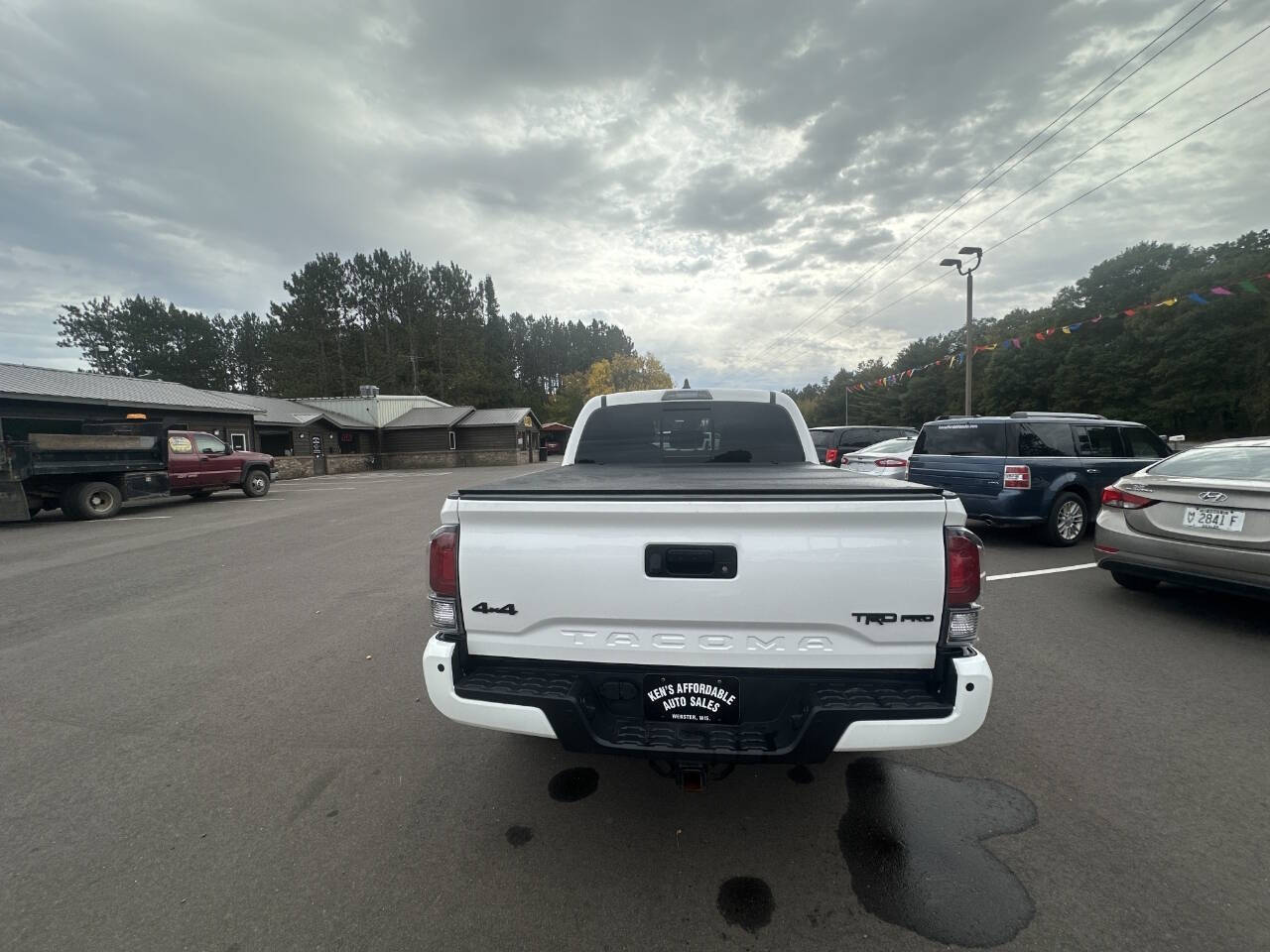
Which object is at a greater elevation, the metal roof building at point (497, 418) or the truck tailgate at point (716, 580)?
the metal roof building at point (497, 418)

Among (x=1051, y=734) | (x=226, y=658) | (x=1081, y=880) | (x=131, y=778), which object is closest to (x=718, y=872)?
(x=1081, y=880)

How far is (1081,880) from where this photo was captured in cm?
192

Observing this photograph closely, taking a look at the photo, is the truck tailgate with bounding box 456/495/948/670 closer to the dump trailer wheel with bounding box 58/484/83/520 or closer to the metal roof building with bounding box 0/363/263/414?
the dump trailer wheel with bounding box 58/484/83/520

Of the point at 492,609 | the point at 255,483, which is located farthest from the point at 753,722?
the point at 255,483

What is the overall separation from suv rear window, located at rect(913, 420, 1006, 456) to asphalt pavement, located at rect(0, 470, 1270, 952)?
3.49 metres

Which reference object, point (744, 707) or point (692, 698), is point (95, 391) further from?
point (744, 707)

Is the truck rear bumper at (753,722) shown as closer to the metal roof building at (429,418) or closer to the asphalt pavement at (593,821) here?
the asphalt pavement at (593,821)

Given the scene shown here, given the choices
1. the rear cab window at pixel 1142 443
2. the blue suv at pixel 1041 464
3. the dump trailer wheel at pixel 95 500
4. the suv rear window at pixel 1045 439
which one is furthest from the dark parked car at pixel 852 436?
the dump trailer wheel at pixel 95 500

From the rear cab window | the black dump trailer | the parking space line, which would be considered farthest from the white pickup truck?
the black dump trailer

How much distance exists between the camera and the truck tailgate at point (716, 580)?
184 centimetres

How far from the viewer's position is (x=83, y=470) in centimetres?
1220

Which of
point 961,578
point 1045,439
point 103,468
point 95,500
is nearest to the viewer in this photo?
point 961,578

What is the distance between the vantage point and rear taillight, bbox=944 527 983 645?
1.84m

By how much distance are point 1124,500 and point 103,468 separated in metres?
18.7
